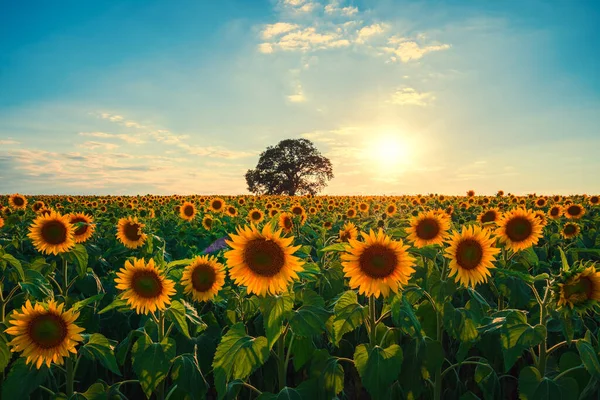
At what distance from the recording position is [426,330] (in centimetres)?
383

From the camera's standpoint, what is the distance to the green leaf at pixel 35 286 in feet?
13.0

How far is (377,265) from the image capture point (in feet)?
11.3

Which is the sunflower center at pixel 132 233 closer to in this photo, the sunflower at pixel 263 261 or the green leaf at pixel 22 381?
the green leaf at pixel 22 381

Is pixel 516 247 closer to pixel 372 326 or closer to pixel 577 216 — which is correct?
pixel 372 326

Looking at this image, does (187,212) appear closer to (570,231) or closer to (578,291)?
(570,231)

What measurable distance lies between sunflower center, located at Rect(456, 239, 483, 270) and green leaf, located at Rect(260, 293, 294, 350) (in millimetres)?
1641

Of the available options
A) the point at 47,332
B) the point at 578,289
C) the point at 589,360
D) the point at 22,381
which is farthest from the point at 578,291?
the point at 22,381

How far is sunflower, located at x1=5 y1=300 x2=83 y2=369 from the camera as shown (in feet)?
11.4

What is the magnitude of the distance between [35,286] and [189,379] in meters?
1.75

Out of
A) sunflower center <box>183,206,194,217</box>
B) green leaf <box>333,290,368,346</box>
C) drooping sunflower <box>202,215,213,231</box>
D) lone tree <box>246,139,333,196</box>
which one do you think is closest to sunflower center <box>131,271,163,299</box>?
green leaf <box>333,290,368,346</box>

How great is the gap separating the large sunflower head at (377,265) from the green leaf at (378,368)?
419 mm

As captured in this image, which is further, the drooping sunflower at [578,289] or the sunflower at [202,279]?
the sunflower at [202,279]

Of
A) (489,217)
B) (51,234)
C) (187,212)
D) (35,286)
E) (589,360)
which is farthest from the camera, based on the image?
(187,212)

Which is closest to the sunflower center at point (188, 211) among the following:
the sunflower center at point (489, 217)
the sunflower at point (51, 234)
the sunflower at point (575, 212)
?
the sunflower at point (51, 234)
